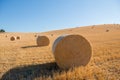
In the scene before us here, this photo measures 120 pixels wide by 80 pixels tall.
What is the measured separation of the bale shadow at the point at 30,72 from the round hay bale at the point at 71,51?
19.5 inches

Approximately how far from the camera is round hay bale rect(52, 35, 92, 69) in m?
9.11

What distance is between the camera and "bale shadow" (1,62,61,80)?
8.13m

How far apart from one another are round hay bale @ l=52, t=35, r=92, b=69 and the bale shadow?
→ 0.49 metres

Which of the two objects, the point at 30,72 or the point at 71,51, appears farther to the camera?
the point at 71,51

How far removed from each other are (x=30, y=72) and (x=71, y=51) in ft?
6.45

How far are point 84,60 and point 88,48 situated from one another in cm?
58

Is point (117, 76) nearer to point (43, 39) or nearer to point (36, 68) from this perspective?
point (36, 68)

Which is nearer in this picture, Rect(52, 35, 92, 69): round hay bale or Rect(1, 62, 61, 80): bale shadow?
Rect(1, 62, 61, 80): bale shadow

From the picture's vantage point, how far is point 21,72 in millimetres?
8938

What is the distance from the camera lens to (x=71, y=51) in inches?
365

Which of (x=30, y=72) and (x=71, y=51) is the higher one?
(x=71, y=51)

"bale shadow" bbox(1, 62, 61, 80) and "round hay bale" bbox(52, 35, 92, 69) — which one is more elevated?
"round hay bale" bbox(52, 35, 92, 69)

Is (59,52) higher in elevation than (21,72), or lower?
higher

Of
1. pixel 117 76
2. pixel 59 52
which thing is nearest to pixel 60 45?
pixel 59 52
